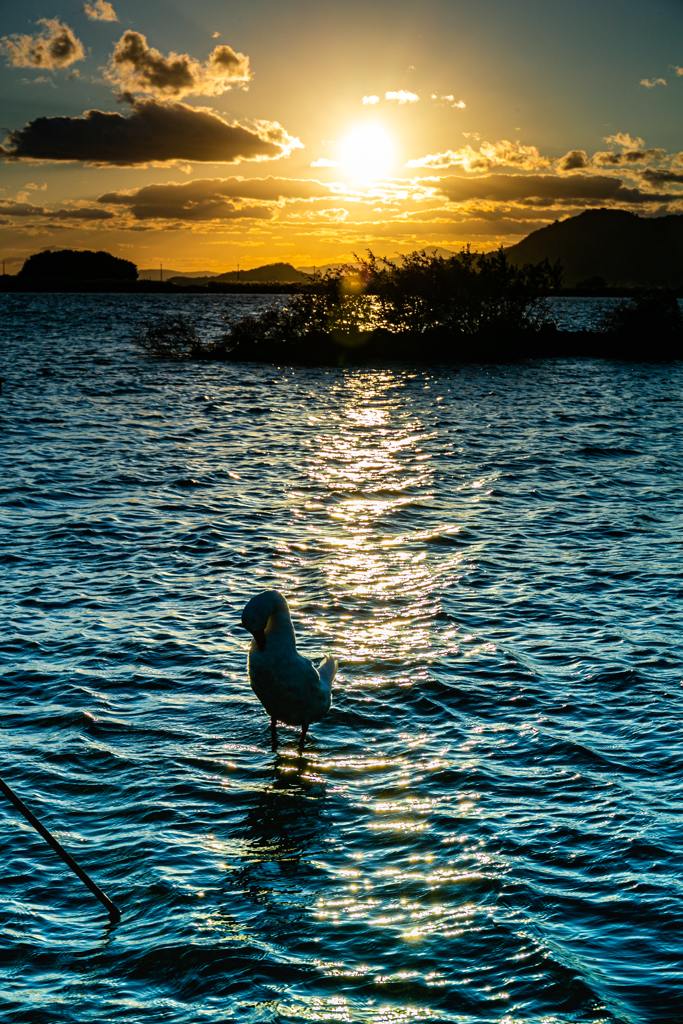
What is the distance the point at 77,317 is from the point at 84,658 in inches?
3658

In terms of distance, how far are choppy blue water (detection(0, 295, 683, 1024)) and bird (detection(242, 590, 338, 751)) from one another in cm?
56

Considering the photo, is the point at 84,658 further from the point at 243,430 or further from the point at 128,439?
the point at 243,430

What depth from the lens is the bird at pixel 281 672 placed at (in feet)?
25.8

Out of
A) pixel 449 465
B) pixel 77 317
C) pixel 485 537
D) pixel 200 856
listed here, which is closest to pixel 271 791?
pixel 200 856

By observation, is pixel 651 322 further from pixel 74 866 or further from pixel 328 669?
pixel 74 866

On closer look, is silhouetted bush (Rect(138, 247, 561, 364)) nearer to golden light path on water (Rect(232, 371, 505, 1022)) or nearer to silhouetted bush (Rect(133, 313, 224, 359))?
silhouetted bush (Rect(133, 313, 224, 359))

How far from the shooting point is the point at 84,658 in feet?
33.6

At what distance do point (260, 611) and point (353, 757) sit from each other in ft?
6.10

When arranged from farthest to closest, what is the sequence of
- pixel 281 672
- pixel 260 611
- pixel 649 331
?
pixel 649 331
pixel 281 672
pixel 260 611

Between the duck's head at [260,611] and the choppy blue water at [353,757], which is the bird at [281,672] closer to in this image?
the duck's head at [260,611]

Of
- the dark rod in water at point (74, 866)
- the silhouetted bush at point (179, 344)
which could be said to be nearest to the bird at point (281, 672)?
the dark rod in water at point (74, 866)

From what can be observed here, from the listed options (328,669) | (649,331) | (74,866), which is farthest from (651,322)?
(74,866)

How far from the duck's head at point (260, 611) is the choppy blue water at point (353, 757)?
1450mm

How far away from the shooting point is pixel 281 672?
7859mm
